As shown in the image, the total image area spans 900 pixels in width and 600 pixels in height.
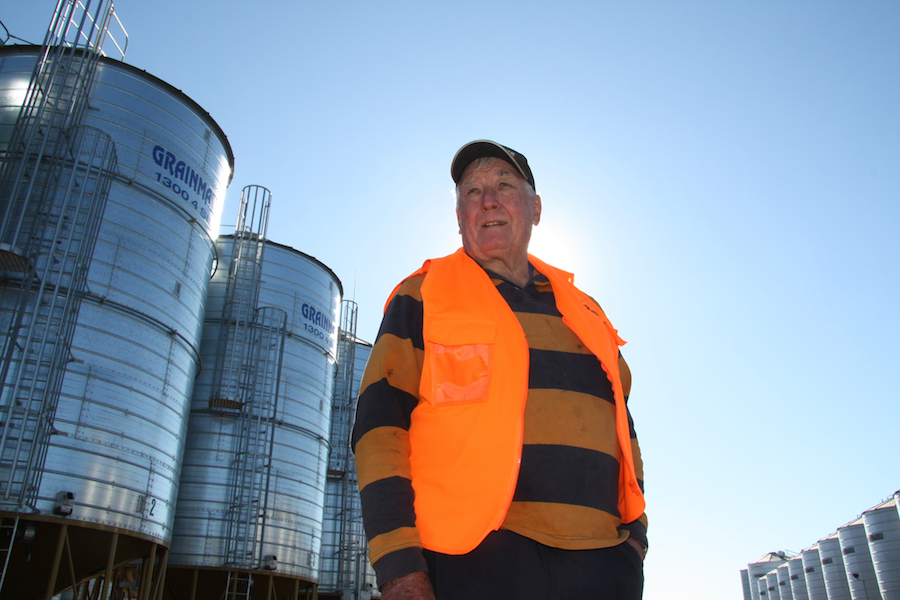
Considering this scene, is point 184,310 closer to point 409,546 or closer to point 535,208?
point 535,208

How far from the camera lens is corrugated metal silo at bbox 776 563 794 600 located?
143 ft

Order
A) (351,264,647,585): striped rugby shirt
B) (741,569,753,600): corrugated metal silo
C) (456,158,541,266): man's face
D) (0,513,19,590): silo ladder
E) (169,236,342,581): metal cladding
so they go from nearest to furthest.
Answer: (351,264,647,585): striped rugby shirt
(456,158,541,266): man's face
(0,513,19,590): silo ladder
(169,236,342,581): metal cladding
(741,569,753,600): corrugated metal silo

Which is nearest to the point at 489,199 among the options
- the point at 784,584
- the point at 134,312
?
the point at 134,312

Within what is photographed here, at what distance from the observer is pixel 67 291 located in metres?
7.89

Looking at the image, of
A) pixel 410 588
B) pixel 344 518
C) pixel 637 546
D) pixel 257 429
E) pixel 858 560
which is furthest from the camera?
pixel 858 560

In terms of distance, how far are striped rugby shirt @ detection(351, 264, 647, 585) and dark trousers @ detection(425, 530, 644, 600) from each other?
0.13 feet

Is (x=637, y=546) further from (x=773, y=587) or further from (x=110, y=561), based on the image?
(x=773, y=587)

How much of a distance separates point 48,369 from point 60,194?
8.39 feet

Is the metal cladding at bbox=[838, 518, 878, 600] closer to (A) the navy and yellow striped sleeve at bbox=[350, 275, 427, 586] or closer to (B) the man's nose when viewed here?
(B) the man's nose

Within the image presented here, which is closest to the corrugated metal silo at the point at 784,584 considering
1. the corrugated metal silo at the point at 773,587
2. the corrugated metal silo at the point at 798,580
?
the corrugated metal silo at the point at 773,587

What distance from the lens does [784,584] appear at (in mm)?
44438

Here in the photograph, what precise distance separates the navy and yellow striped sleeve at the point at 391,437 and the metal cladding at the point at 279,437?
11.5 metres

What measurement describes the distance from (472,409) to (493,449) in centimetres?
15

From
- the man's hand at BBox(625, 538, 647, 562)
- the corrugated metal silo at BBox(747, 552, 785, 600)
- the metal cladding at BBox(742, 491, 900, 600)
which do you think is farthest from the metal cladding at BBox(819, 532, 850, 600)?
the man's hand at BBox(625, 538, 647, 562)
